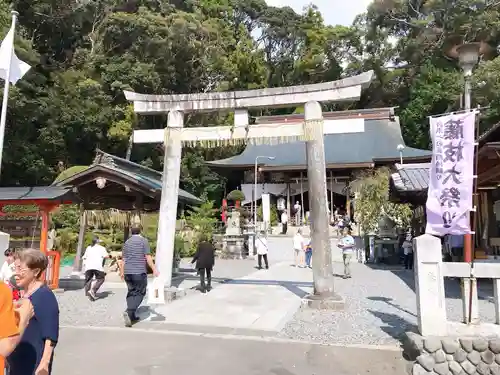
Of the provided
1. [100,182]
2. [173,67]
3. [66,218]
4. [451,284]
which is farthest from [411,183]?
[173,67]

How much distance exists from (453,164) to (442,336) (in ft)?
7.50

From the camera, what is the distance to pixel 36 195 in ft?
34.2

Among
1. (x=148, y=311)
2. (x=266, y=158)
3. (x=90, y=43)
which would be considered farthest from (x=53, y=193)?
(x=90, y=43)

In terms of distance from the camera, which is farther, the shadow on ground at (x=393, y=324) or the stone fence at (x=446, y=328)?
the shadow on ground at (x=393, y=324)

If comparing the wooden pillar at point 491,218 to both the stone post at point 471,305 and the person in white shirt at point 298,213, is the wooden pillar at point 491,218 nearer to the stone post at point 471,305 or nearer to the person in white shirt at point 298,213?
the stone post at point 471,305

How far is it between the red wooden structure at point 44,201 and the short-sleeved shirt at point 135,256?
4.55 meters

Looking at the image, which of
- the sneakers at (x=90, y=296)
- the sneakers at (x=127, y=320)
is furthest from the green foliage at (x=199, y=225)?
the sneakers at (x=127, y=320)

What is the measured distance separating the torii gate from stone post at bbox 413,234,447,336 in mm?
3304

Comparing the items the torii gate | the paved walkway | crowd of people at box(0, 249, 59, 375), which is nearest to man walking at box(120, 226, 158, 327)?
the paved walkway

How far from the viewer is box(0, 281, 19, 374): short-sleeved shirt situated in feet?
7.27

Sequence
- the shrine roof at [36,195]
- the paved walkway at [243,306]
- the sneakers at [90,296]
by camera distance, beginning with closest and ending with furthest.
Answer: the paved walkway at [243,306] → the sneakers at [90,296] → the shrine roof at [36,195]

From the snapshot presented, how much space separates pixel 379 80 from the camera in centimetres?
3738

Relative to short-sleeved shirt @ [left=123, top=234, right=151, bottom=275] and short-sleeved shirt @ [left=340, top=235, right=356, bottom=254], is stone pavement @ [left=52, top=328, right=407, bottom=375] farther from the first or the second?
short-sleeved shirt @ [left=340, top=235, right=356, bottom=254]

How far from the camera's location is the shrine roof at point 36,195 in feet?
33.8
